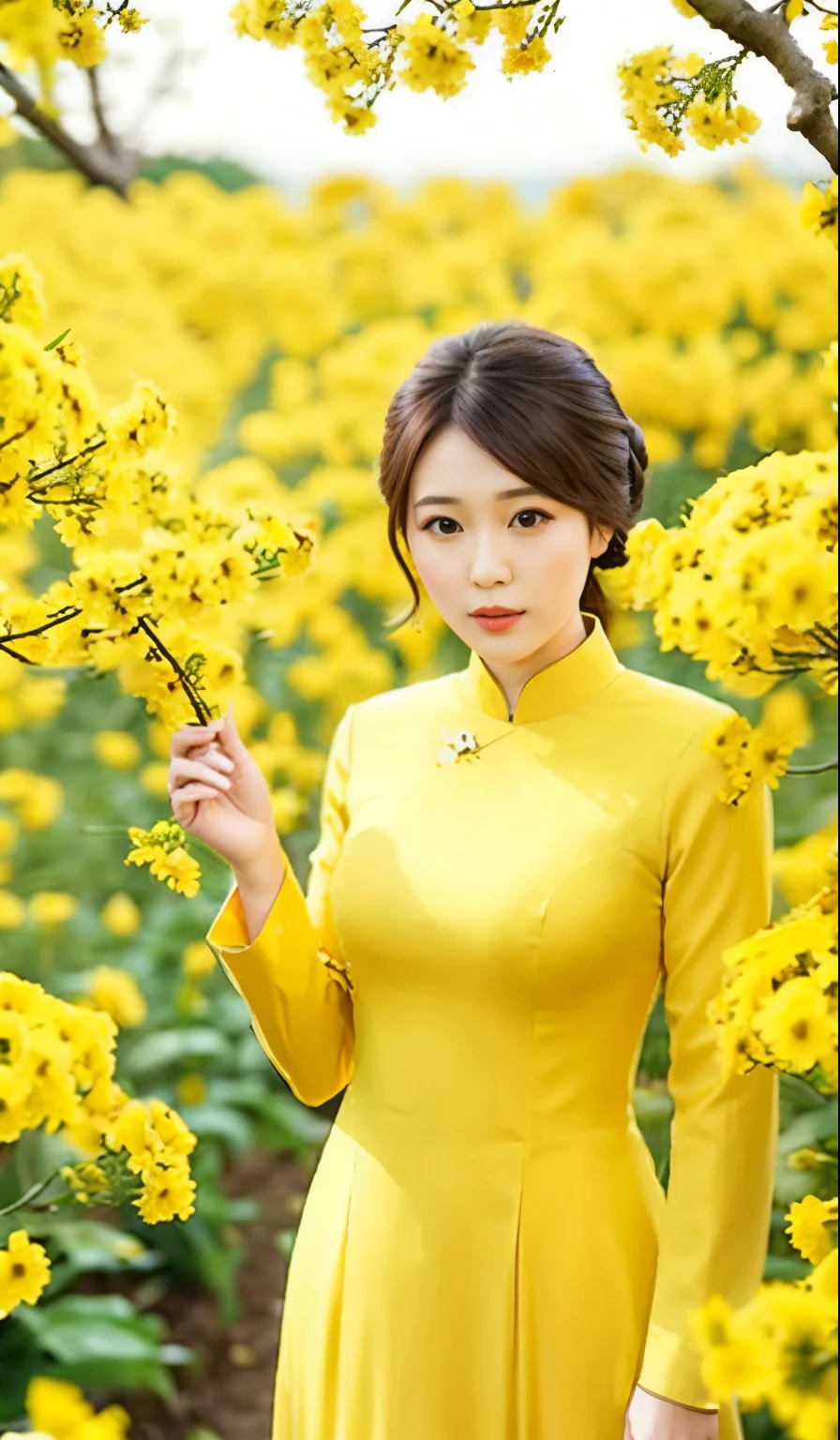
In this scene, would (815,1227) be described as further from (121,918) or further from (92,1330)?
(121,918)

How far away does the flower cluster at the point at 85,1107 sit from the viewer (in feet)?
2.61

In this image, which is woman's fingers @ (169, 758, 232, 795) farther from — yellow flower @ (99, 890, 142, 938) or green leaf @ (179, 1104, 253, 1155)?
yellow flower @ (99, 890, 142, 938)

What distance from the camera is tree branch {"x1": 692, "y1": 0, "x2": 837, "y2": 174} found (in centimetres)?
87

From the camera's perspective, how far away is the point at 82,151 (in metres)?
2.38

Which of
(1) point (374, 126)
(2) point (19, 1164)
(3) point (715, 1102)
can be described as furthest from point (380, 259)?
(3) point (715, 1102)

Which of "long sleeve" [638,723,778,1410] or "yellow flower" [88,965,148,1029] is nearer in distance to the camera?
"long sleeve" [638,723,778,1410]

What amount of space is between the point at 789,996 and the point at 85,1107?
43 cm

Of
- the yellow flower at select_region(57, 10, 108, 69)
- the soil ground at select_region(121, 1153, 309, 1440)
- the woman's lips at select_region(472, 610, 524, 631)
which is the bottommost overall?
the soil ground at select_region(121, 1153, 309, 1440)

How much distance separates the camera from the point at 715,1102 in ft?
3.63

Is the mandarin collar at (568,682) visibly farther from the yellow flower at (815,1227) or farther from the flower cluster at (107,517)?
the yellow flower at (815,1227)

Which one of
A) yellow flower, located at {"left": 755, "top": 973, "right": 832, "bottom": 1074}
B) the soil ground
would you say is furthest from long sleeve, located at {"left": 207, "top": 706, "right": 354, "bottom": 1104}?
the soil ground

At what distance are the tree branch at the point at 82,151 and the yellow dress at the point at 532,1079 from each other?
130cm

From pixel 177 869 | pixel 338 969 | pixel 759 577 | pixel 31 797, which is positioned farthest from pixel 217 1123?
pixel 759 577

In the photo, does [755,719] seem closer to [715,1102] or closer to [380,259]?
[715,1102]
